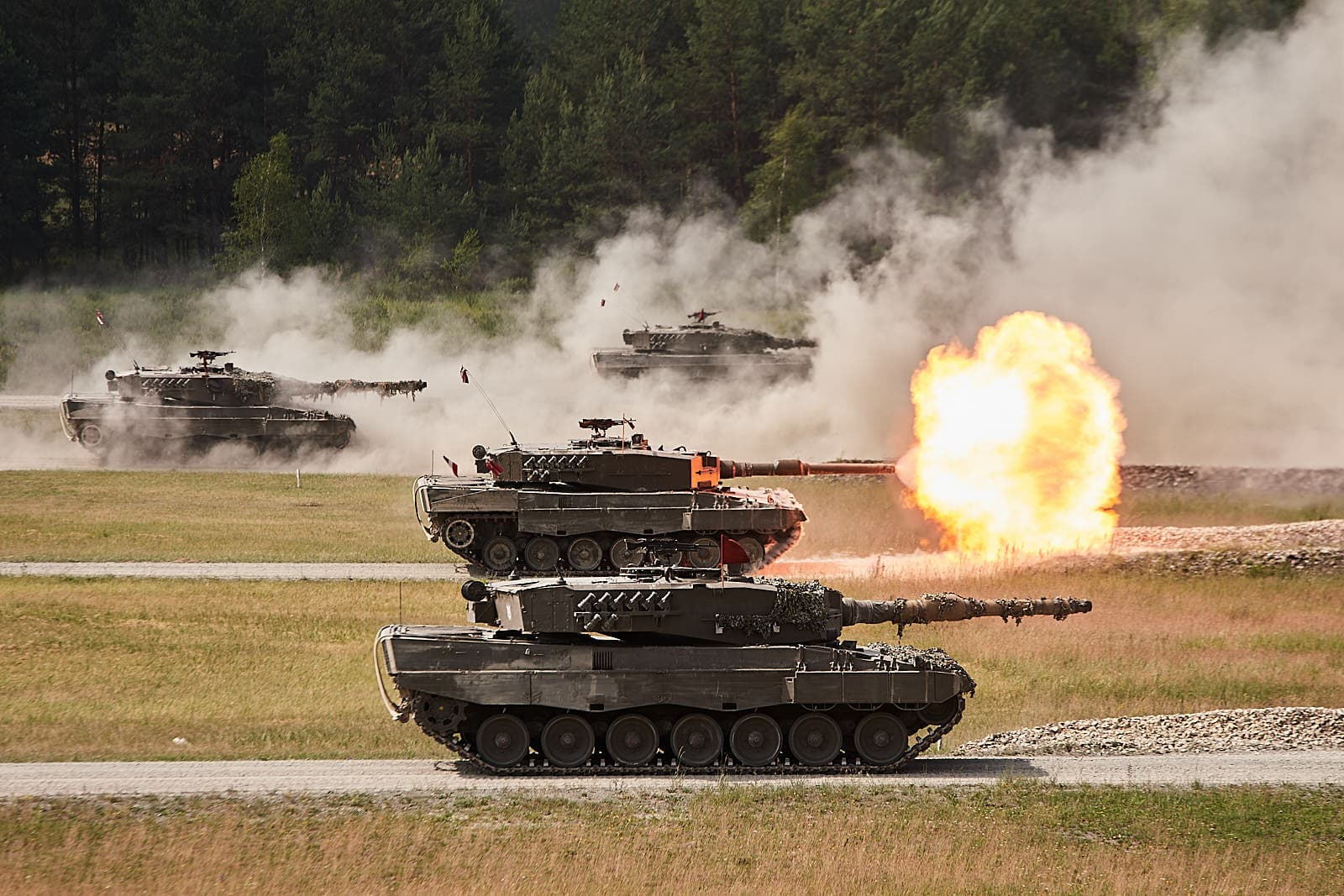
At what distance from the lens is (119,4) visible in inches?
3098

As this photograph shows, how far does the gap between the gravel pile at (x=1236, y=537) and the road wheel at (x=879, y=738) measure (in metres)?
16.6

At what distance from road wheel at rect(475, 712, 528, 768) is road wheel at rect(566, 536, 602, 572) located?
14.6 meters

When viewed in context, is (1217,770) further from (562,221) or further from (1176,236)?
(562,221)

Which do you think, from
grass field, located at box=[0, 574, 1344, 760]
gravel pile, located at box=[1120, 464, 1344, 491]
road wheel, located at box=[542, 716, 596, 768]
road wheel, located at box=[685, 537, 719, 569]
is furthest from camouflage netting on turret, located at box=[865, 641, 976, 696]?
gravel pile, located at box=[1120, 464, 1344, 491]

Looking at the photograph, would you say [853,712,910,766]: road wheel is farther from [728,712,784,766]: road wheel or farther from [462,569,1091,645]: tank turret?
[462,569,1091,645]: tank turret

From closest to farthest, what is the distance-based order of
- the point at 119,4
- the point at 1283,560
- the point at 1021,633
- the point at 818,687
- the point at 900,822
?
the point at 900,822
the point at 818,687
the point at 1021,633
the point at 1283,560
the point at 119,4

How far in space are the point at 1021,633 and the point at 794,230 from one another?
4439cm

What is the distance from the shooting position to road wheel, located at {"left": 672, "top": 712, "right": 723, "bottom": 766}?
19938 mm

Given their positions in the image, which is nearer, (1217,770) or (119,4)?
(1217,770)

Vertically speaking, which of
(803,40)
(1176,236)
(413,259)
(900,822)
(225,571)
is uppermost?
(803,40)

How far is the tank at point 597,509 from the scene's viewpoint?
3400 centimetres

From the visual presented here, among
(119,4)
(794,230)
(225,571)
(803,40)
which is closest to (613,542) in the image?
(225,571)

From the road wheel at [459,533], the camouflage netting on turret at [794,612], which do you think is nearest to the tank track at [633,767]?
the camouflage netting on turret at [794,612]

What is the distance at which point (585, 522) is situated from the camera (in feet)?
112
